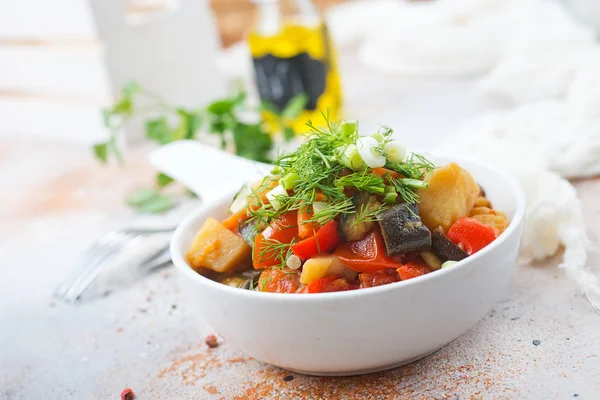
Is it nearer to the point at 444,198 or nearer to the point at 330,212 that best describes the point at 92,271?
the point at 330,212

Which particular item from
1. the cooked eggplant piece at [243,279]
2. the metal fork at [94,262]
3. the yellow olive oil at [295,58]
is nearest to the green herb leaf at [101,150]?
the metal fork at [94,262]

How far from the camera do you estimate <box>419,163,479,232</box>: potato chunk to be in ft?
3.29

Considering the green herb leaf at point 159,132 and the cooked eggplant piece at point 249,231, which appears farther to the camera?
the green herb leaf at point 159,132

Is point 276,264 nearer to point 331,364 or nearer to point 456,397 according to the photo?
point 331,364

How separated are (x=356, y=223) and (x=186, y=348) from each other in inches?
15.9

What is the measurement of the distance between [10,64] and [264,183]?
1.81 m

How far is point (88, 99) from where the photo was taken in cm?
235

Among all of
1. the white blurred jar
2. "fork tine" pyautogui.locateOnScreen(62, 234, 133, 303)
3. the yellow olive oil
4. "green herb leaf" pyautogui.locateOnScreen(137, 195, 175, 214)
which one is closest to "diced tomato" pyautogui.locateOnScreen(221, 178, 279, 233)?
"fork tine" pyautogui.locateOnScreen(62, 234, 133, 303)

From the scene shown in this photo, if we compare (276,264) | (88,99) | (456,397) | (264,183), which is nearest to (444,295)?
(456,397)

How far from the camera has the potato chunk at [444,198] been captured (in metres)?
1.00

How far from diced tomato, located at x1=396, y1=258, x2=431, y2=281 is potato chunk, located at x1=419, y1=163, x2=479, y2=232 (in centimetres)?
6

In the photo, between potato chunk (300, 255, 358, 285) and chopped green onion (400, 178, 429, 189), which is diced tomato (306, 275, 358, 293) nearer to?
potato chunk (300, 255, 358, 285)

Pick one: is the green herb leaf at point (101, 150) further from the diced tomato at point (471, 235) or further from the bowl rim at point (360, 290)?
the diced tomato at point (471, 235)

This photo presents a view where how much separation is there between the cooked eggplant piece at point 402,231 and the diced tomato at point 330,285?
0.07 metres
